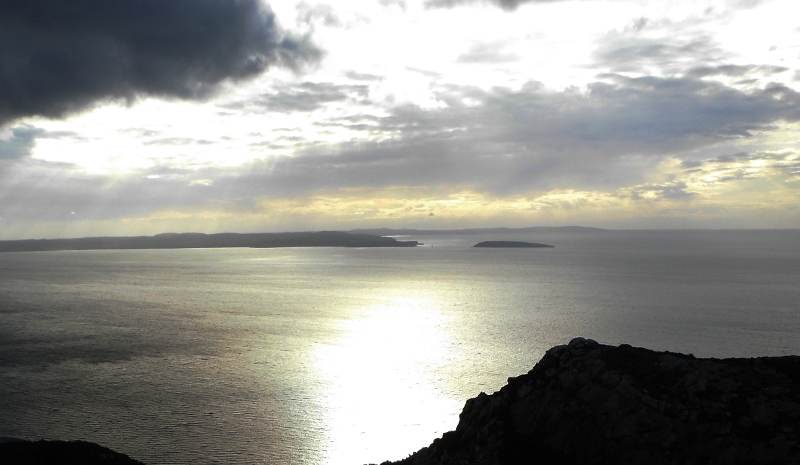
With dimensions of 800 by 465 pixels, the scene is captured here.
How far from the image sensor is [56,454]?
699 inches

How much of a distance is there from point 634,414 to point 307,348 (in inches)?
1546

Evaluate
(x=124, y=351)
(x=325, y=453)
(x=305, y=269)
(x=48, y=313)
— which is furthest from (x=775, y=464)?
(x=305, y=269)

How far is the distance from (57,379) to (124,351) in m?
9.25

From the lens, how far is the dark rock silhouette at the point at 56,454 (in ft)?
54.7

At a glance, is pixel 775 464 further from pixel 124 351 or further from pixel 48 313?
pixel 48 313

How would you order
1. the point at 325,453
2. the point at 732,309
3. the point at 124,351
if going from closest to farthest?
1. the point at 325,453
2. the point at 124,351
3. the point at 732,309

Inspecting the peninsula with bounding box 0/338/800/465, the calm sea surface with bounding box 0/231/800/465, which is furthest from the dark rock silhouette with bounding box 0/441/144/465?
the peninsula with bounding box 0/338/800/465

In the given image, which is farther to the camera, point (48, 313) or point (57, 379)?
point (48, 313)

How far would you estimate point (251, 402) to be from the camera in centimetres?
3275

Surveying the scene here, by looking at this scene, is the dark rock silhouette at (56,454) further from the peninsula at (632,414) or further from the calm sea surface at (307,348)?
the peninsula at (632,414)

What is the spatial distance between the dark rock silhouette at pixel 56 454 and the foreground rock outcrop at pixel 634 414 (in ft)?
37.8

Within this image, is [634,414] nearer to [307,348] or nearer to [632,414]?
[632,414]

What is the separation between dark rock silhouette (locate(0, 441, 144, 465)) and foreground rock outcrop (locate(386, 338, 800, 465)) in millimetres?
11532

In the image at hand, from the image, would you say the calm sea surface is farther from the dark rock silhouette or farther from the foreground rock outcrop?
the foreground rock outcrop
